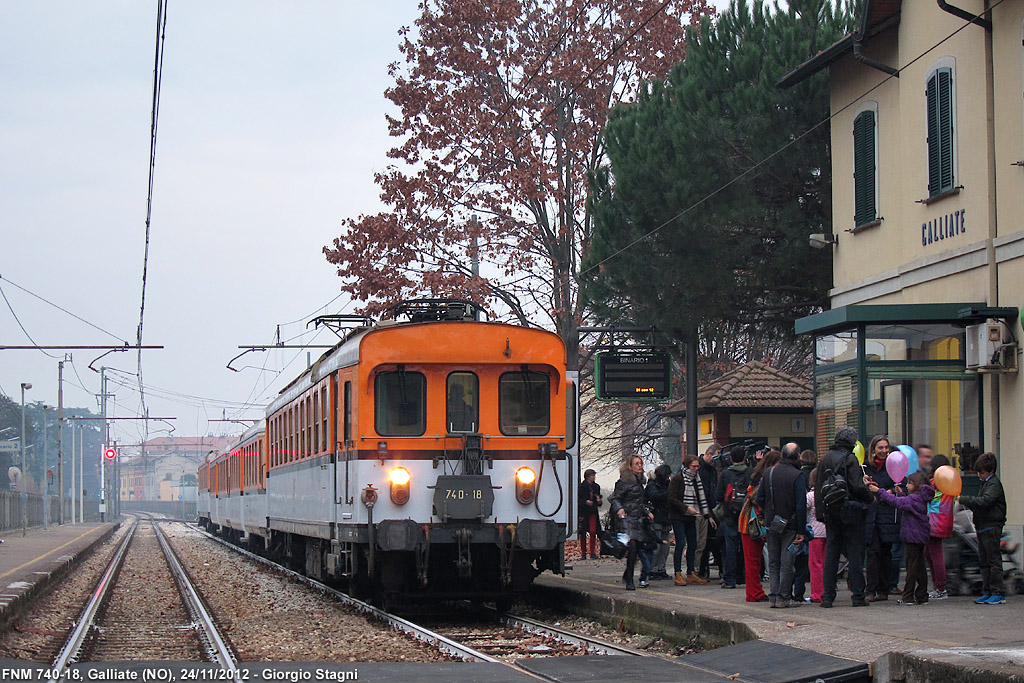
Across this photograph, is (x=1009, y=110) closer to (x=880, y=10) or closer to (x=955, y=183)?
(x=955, y=183)

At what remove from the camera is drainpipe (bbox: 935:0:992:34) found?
46.3 ft

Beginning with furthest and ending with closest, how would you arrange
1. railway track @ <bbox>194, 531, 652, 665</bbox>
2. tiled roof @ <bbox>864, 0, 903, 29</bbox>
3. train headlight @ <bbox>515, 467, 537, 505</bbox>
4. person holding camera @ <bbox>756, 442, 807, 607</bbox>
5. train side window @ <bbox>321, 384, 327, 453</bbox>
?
1. tiled roof @ <bbox>864, 0, 903, 29</bbox>
2. train side window @ <bbox>321, 384, 327, 453</bbox>
3. train headlight @ <bbox>515, 467, 537, 505</bbox>
4. person holding camera @ <bbox>756, 442, 807, 607</bbox>
5. railway track @ <bbox>194, 531, 652, 665</bbox>

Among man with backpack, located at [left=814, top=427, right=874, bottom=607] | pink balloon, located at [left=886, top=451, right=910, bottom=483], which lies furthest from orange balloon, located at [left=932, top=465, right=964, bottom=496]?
man with backpack, located at [left=814, top=427, right=874, bottom=607]

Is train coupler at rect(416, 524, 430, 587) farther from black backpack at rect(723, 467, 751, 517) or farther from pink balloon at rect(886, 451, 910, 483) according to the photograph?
pink balloon at rect(886, 451, 910, 483)

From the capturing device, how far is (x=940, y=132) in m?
15.0

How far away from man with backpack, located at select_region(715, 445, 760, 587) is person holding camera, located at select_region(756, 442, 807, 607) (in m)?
1.70

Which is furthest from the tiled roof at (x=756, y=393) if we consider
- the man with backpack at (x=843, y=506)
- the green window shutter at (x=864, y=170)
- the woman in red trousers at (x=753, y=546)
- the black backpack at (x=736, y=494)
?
the man with backpack at (x=843, y=506)

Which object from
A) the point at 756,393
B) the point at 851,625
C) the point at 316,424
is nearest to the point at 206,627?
the point at 316,424

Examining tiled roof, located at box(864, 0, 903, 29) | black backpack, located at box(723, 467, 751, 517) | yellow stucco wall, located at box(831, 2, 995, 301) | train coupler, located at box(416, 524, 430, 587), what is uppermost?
→ tiled roof, located at box(864, 0, 903, 29)

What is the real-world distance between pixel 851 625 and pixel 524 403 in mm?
4805

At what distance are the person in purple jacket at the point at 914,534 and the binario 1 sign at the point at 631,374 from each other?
1074 centimetres

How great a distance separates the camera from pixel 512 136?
90.0 feet

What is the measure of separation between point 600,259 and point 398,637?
37.4 feet

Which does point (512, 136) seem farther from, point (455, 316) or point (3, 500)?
point (3, 500)
